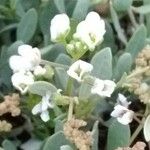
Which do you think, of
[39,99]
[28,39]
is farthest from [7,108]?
[28,39]

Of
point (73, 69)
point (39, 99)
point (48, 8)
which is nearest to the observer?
point (73, 69)

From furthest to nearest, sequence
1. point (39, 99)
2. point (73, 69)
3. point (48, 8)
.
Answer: point (48, 8)
point (39, 99)
point (73, 69)

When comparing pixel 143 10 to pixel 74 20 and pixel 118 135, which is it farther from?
pixel 118 135

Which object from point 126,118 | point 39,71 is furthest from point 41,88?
point 126,118

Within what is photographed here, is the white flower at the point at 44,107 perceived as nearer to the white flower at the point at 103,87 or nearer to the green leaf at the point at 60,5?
the white flower at the point at 103,87

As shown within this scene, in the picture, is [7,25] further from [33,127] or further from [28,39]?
[33,127]

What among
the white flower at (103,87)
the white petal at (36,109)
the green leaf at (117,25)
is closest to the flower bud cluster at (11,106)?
the white petal at (36,109)

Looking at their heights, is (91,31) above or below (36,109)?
above
